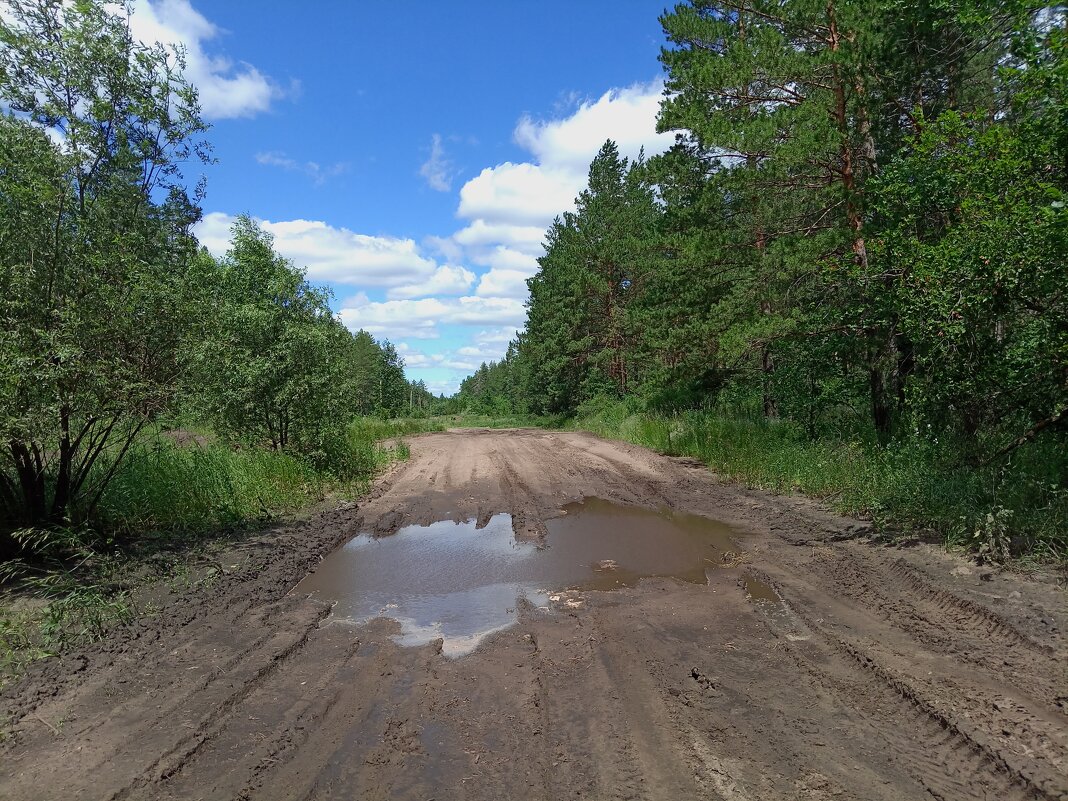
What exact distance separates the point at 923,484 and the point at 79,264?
32.9 feet

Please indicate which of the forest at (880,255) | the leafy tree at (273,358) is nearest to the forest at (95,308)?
the leafy tree at (273,358)

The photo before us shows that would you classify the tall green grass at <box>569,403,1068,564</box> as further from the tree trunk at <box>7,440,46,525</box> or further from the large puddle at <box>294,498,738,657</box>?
the tree trunk at <box>7,440,46,525</box>

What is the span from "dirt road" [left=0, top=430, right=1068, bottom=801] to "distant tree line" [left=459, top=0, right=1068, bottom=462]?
2716mm

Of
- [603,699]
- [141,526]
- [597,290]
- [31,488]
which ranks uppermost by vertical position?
[597,290]

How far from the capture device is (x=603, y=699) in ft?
12.8

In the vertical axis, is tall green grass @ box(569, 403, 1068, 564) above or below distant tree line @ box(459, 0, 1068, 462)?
below

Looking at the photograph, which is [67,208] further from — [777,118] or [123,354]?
[777,118]

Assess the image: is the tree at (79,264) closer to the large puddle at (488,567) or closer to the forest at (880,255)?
the large puddle at (488,567)

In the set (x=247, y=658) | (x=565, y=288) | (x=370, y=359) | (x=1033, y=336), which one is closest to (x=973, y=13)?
(x=1033, y=336)

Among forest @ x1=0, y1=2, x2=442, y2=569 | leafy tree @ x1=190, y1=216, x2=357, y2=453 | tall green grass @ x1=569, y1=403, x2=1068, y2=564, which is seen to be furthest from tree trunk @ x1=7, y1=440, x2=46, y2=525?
tall green grass @ x1=569, y1=403, x2=1068, y2=564

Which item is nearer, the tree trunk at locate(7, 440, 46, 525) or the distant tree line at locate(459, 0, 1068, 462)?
the distant tree line at locate(459, 0, 1068, 462)

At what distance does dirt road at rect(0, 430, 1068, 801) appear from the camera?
3.12 meters

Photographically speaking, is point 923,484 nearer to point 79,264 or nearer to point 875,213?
point 875,213

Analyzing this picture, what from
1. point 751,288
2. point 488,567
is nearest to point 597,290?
point 751,288
